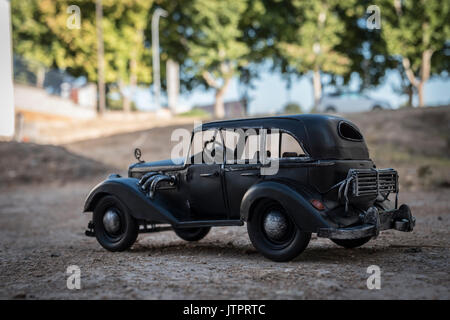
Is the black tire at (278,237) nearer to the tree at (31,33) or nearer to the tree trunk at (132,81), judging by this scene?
the tree trunk at (132,81)

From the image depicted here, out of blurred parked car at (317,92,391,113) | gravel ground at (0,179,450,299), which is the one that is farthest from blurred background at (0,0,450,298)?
gravel ground at (0,179,450,299)

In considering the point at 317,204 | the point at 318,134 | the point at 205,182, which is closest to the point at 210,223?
the point at 205,182

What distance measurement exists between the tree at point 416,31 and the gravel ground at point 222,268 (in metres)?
30.6

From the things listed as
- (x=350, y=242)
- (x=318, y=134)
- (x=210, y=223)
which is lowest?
(x=350, y=242)

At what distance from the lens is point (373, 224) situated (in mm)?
6254

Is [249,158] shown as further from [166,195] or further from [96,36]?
[96,36]

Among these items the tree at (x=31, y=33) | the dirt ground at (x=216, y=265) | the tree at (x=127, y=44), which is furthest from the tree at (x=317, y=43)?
the dirt ground at (x=216, y=265)

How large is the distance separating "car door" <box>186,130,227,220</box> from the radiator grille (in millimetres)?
1761

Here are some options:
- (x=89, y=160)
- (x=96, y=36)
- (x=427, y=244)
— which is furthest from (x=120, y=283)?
(x=96, y=36)

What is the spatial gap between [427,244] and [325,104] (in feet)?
88.2

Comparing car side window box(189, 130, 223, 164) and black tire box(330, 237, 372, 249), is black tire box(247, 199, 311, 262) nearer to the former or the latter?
car side window box(189, 130, 223, 164)

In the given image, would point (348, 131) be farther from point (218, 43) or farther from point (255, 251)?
point (218, 43)

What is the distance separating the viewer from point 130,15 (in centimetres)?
4366

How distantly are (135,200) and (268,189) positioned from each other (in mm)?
2248
